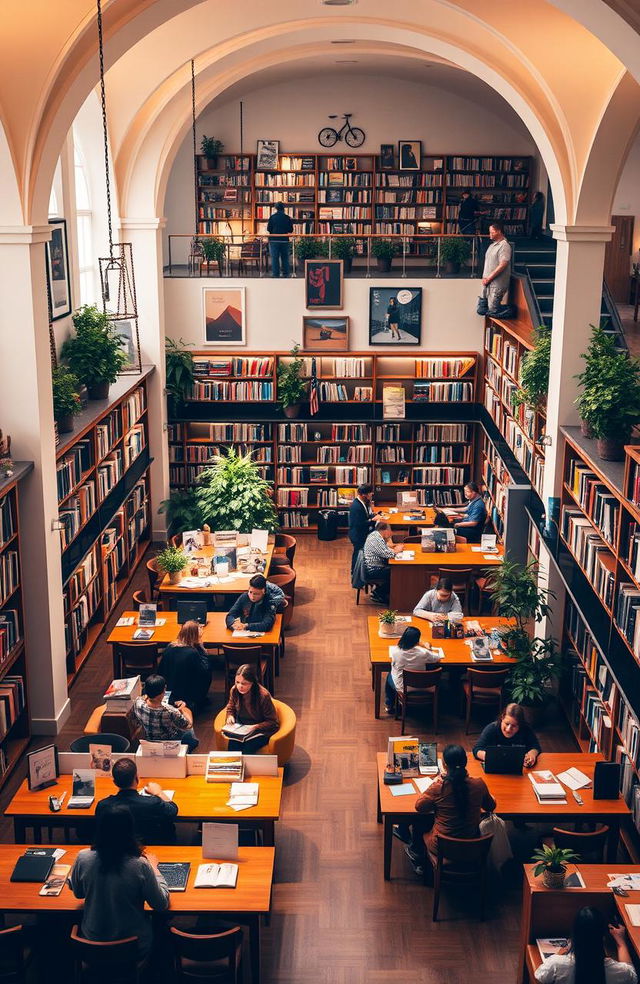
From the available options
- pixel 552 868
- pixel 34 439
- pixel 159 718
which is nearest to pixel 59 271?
pixel 34 439

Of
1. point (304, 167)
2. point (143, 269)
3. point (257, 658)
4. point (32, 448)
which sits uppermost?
point (304, 167)

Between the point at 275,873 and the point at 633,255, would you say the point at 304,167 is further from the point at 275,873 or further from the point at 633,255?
the point at 275,873

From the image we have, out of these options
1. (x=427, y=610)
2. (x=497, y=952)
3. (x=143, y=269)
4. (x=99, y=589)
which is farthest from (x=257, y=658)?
(x=143, y=269)

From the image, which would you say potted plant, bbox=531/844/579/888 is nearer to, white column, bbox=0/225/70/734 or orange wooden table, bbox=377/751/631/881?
orange wooden table, bbox=377/751/631/881

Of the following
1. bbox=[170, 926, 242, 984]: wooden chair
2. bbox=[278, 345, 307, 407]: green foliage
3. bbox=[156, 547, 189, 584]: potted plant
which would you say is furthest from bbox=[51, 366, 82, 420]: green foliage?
bbox=[170, 926, 242, 984]: wooden chair

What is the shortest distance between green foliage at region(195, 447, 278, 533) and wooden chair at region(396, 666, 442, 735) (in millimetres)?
4101

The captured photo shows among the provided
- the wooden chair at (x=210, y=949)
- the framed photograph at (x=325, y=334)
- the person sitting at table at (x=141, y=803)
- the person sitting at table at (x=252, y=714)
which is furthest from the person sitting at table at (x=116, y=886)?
the framed photograph at (x=325, y=334)

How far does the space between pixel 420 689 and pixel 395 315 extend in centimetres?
703

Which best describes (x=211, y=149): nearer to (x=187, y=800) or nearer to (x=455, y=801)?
(x=187, y=800)

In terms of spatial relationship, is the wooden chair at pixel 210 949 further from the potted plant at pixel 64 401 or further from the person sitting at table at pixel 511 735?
the potted plant at pixel 64 401

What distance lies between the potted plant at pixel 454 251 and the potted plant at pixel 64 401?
6.86 meters

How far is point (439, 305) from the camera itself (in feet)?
49.0

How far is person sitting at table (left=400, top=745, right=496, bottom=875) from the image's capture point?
6809mm

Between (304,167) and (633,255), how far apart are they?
5885mm
